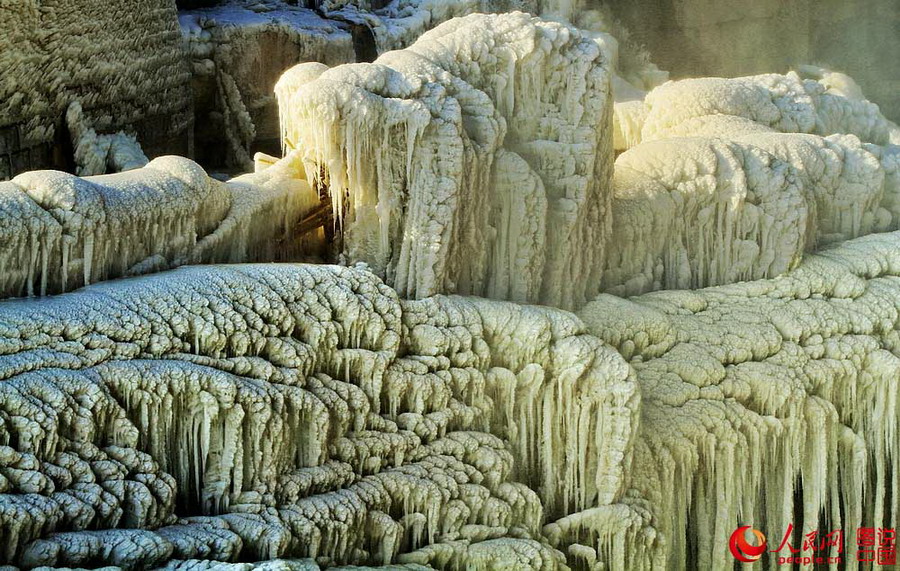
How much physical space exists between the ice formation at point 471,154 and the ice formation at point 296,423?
19.3 inches

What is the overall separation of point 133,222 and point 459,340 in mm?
1808

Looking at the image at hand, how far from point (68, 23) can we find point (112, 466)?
471 centimetres

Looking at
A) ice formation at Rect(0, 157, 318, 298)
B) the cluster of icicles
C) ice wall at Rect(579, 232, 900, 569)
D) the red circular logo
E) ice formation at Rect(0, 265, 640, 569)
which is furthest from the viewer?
the red circular logo

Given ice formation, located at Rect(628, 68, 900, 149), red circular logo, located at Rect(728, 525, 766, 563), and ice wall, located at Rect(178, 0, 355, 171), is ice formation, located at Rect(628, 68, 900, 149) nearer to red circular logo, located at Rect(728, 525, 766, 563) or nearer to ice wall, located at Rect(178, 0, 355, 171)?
red circular logo, located at Rect(728, 525, 766, 563)

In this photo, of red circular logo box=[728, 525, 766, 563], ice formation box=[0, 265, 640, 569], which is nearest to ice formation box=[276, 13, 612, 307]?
ice formation box=[0, 265, 640, 569]

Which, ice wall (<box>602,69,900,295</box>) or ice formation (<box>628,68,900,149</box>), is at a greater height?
ice formation (<box>628,68,900,149</box>)

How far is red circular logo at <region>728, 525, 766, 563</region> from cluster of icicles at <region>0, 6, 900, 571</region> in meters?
0.10

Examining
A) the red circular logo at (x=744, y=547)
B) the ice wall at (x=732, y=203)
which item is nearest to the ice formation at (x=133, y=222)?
the ice wall at (x=732, y=203)

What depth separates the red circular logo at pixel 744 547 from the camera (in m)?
8.35

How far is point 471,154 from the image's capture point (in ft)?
25.1

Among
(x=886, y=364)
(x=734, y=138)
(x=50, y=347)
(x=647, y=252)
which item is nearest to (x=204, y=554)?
(x=50, y=347)

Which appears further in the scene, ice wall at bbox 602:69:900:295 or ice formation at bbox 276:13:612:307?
ice wall at bbox 602:69:900:295

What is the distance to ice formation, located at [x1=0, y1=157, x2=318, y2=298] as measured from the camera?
636cm

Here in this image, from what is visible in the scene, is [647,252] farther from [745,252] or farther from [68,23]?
[68,23]
